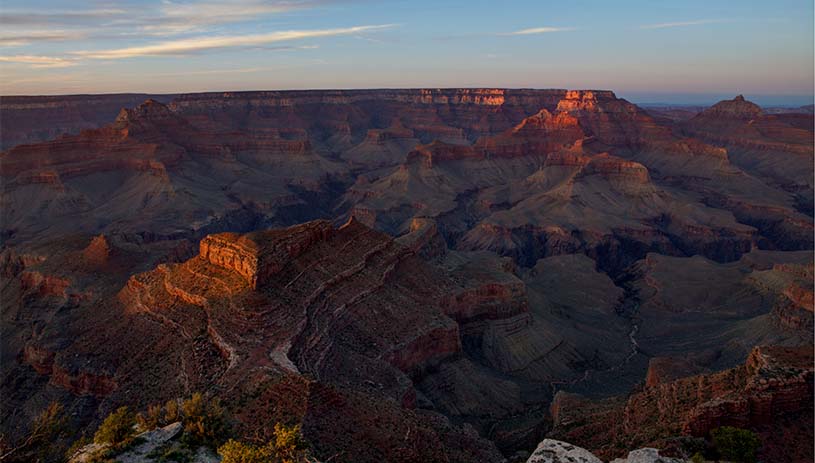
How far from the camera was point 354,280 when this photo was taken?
59031 mm

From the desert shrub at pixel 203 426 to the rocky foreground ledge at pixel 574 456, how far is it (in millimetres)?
15706

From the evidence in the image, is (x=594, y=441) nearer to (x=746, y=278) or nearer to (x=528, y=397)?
(x=528, y=397)

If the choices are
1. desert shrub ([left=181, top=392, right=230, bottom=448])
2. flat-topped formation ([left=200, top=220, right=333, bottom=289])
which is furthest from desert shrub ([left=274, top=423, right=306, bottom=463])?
flat-topped formation ([left=200, top=220, right=333, bottom=289])

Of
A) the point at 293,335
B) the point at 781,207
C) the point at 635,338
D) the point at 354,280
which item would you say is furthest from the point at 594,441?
the point at 781,207

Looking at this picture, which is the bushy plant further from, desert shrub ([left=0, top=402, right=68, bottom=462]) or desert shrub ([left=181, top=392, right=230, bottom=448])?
desert shrub ([left=0, top=402, right=68, bottom=462])

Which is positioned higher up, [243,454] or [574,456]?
[243,454]

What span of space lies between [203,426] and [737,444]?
26.6 m

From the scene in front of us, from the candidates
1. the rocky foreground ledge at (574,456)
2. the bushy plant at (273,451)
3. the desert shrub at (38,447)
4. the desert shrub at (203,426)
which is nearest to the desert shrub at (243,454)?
the bushy plant at (273,451)

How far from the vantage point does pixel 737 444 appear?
28.7 metres

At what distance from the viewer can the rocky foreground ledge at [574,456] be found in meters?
27.3

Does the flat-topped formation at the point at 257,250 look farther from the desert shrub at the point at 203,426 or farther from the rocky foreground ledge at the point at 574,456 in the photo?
the rocky foreground ledge at the point at 574,456

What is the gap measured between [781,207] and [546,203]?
61643 mm

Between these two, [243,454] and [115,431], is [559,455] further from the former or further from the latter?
[115,431]

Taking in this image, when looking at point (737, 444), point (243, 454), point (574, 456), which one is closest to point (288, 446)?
point (243, 454)
